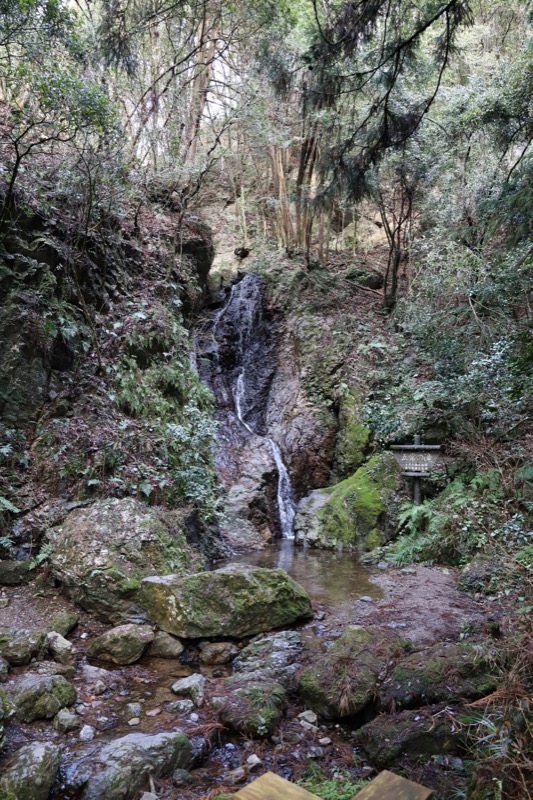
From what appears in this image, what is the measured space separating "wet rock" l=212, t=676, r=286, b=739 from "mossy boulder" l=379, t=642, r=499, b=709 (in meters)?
0.79

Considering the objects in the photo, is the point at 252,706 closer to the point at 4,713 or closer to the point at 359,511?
the point at 4,713

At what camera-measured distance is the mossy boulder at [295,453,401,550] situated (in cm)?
861

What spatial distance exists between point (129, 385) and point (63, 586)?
3.33 meters

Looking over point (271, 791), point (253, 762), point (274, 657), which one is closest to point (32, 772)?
point (253, 762)

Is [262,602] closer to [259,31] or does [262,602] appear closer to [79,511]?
[79,511]

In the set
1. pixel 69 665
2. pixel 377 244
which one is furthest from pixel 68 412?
pixel 377 244

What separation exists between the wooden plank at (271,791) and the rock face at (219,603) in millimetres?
3098

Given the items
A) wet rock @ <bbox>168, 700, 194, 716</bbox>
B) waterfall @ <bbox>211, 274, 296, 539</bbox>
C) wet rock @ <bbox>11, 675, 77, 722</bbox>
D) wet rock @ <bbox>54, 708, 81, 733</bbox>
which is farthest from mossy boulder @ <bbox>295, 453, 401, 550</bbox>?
wet rock @ <bbox>54, 708, 81, 733</bbox>

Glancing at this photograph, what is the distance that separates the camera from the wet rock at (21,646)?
4047 mm

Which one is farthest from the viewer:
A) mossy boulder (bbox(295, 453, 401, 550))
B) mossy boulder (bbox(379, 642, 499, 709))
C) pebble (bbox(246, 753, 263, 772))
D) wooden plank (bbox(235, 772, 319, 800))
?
mossy boulder (bbox(295, 453, 401, 550))

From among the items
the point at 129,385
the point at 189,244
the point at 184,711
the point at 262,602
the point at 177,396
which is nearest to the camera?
the point at 184,711

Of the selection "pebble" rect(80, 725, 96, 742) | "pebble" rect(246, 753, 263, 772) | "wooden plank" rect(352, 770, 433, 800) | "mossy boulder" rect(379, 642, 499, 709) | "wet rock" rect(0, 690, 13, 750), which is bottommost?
"pebble" rect(246, 753, 263, 772)

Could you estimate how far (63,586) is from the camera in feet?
17.3

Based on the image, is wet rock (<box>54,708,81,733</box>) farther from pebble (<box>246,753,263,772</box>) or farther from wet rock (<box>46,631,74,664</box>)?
pebble (<box>246,753,263,772</box>)
